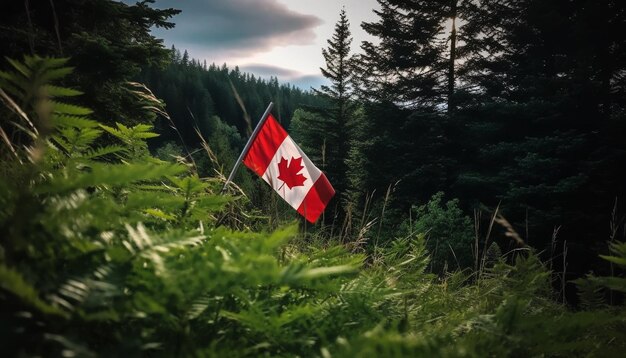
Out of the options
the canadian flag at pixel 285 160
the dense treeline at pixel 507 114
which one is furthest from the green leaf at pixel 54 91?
the dense treeline at pixel 507 114

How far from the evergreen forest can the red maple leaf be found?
0.48 metres

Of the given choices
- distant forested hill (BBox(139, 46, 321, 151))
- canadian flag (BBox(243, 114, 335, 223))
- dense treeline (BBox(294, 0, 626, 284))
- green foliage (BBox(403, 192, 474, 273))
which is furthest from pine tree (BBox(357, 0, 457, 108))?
distant forested hill (BBox(139, 46, 321, 151))

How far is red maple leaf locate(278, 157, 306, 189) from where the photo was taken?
4.45 m

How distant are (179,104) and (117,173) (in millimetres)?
57750

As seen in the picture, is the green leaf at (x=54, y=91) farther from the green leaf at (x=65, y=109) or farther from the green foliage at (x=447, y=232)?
the green foliage at (x=447, y=232)

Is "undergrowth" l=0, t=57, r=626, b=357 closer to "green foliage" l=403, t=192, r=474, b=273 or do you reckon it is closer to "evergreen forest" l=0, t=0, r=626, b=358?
"evergreen forest" l=0, t=0, r=626, b=358

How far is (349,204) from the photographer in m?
3.22

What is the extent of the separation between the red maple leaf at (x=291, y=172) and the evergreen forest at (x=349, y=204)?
477 mm

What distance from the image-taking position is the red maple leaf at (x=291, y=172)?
4445 mm

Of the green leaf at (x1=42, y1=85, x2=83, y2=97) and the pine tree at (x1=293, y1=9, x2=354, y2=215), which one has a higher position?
the pine tree at (x1=293, y1=9, x2=354, y2=215)

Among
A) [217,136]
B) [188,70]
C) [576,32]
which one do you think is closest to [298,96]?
[188,70]

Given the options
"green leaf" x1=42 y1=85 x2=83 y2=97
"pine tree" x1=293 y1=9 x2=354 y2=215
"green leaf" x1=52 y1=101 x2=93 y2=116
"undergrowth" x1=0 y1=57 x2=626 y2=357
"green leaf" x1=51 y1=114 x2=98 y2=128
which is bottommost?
"undergrowth" x1=0 y1=57 x2=626 y2=357

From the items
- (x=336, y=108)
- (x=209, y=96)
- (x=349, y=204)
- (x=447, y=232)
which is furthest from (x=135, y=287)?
(x=209, y=96)

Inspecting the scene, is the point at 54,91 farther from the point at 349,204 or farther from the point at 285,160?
the point at 285,160
